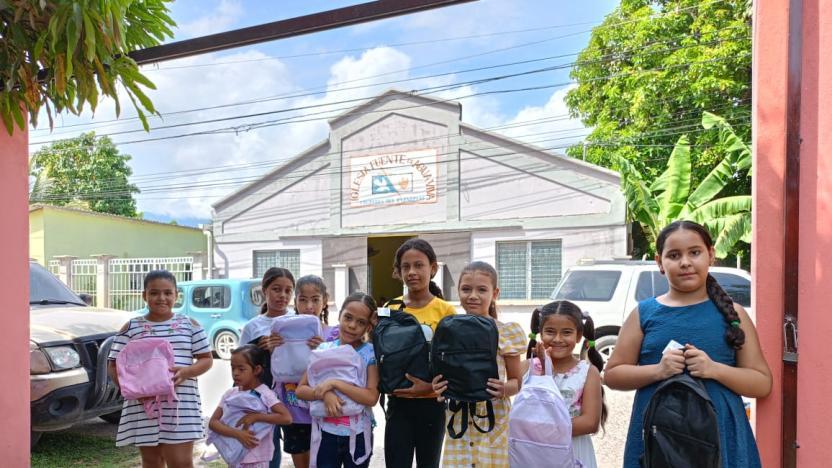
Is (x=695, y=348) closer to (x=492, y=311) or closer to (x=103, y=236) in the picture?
(x=492, y=311)

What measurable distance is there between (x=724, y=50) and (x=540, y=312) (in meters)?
15.6

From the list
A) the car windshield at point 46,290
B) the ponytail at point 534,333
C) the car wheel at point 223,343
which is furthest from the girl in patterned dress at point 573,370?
the car wheel at point 223,343

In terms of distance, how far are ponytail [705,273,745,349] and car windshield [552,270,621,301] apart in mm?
7333

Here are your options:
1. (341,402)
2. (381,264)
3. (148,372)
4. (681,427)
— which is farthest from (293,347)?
(381,264)

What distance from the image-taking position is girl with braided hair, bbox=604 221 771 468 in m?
2.41

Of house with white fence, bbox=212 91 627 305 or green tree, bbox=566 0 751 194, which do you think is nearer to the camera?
house with white fence, bbox=212 91 627 305

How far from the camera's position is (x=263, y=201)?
1962 centimetres

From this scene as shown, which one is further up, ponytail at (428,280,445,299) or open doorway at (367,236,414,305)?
ponytail at (428,280,445,299)

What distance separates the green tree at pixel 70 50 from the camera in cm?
260

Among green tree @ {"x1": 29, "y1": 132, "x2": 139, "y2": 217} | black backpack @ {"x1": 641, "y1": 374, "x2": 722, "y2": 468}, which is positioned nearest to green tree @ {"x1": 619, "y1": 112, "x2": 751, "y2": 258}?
black backpack @ {"x1": 641, "y1": 374, "x2": 722, "y2": 468}

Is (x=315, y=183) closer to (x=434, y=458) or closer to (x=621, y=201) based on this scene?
(x=621, y=201)

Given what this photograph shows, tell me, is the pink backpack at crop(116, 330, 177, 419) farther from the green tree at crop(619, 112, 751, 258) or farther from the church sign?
the church sign

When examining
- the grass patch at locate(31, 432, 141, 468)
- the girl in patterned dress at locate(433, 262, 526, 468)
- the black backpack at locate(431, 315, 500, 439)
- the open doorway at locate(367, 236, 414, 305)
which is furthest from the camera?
the open doorway at locate(367, 236, 414, 305)

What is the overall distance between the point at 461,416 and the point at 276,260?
1719 centimetres
